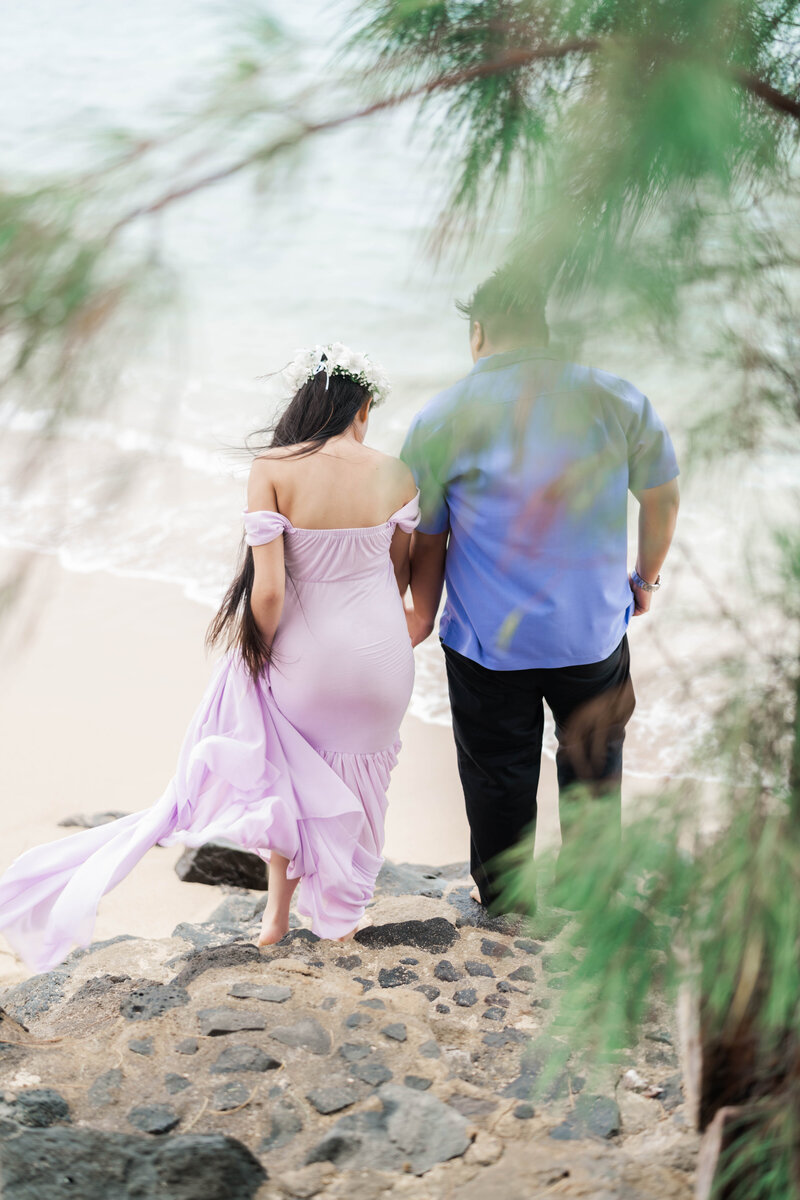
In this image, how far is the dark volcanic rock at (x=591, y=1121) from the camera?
184cm

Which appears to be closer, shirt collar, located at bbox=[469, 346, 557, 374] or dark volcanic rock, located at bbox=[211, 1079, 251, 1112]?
shirt collar, located at bbox=[469, 346, 557, 374]

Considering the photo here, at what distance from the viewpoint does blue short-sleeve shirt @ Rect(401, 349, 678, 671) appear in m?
1.16

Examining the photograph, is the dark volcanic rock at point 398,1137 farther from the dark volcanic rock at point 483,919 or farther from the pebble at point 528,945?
the dark volcanic rock at point 483,919

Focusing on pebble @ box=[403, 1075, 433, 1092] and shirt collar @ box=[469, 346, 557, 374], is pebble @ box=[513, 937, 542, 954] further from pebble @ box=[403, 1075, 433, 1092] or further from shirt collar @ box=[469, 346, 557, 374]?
shirt collar @ box=[469, 346, 557, 374]

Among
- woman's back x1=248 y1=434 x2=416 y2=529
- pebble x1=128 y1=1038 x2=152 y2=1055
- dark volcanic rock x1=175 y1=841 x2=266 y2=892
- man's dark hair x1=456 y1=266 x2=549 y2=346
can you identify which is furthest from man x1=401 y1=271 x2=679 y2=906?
dark volcanic rock x1=175 y1=841 x2=266 y2=892

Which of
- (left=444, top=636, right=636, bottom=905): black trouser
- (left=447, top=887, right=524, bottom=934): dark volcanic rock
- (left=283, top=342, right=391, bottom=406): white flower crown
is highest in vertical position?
(left=283, top=342, right=391, bottom=406): white flower crown

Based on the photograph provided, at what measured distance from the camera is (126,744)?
5.32 m

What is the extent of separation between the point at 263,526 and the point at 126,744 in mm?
3119

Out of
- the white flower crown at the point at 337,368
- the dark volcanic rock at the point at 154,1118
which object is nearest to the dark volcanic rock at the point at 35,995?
the dark volcanic rock at the point at 154,1118

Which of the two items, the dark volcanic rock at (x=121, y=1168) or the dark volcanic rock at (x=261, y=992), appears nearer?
the dark volcanic rock at (x=121, y=1168)

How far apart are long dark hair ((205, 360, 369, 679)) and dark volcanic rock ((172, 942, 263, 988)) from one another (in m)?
0.80

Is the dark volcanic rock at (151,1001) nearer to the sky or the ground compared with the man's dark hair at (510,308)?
nearer to the ground

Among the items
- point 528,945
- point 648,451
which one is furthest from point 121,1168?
point 648,451

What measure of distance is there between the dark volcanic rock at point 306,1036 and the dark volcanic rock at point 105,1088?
14.0 inches
